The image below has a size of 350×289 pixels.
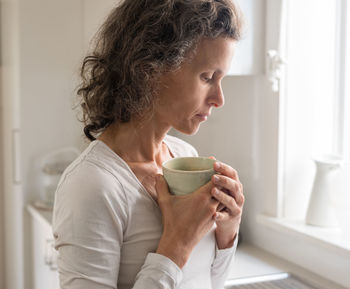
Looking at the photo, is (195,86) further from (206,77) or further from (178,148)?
(178,148)

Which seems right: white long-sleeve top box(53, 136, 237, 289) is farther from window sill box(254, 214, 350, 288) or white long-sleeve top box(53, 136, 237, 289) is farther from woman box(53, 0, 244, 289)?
window sill box(254, 214, 350, 288)

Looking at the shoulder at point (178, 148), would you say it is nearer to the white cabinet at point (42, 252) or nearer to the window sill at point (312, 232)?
the window sill at point (312, 232)

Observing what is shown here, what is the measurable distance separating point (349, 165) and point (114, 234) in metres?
1.13

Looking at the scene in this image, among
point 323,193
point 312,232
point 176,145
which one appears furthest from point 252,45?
point 176,145

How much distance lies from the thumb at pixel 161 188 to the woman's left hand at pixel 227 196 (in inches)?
3.2

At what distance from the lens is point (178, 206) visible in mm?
880

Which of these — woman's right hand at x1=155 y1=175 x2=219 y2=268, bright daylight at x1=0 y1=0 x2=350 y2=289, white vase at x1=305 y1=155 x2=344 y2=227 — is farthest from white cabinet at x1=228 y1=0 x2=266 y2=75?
woman's right hand at x1=155 y1=175 x2=219 y2=268

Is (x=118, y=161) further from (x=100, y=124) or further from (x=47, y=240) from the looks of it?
(x=47, y=240)

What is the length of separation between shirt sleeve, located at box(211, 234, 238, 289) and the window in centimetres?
81

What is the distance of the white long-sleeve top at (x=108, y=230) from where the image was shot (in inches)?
31.6

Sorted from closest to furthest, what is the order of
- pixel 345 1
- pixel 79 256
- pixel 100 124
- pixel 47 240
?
pixel 79 256, pixel 100 124, pixel 345 1, pixel 47 240

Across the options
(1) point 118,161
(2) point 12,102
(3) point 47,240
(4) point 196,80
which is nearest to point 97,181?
(1) point 118,161

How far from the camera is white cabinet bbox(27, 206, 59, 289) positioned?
2143 millimetres

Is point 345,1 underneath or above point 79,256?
above
